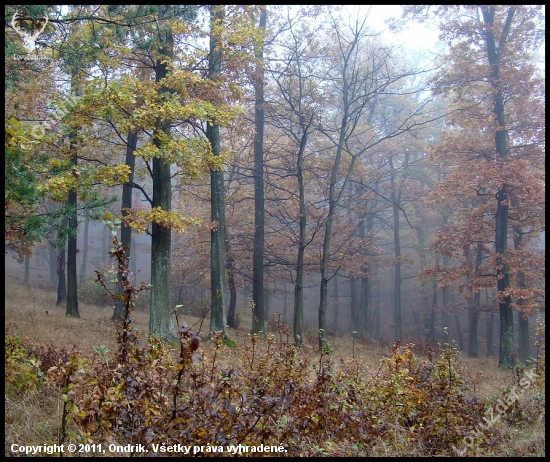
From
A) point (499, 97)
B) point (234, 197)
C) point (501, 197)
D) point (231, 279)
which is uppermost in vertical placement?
point (499, 97)

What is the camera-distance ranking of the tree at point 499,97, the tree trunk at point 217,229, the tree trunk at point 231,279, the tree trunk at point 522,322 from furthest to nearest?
the tree trunk at point 231,279, the tree trunk at point 522,322, the tree at point 499,97, the tree trunk at point 217,229

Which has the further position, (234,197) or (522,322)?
(522,322)

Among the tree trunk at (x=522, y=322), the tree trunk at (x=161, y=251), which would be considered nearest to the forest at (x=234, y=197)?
the tree trunk at (x=161, y=251)

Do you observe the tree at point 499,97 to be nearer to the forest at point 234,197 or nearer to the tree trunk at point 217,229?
the forest at point 234,197

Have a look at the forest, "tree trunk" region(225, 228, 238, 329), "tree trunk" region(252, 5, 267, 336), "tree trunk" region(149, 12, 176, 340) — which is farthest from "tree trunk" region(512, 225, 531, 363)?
"tree trunk" region(149, 12, 176, 340)

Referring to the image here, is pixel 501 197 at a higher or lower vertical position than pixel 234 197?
lower

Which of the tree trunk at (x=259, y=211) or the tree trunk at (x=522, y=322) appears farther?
the tree trunk at (x=522, y=322)

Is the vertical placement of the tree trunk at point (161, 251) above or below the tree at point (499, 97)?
below

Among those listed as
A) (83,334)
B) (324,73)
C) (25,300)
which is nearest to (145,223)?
(83,334)

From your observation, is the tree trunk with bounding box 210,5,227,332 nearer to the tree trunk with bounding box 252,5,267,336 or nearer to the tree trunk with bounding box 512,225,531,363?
the tree trunk with bounding box 252,5,267,336

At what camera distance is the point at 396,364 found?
5.28 m

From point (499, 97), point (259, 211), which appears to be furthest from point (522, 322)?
point (259, 211)

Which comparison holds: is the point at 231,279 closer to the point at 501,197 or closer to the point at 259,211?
the point at 259,211

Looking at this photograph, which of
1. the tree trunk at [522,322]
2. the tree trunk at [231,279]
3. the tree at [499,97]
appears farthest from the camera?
the tree trunk at [231,279]
